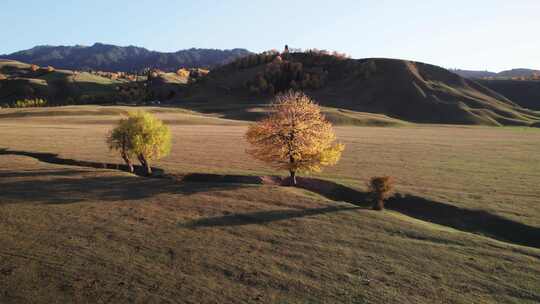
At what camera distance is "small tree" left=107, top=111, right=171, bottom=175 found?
43.5m

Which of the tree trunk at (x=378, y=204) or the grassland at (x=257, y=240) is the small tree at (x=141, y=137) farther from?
the tree trunk at (x=378, y=204)

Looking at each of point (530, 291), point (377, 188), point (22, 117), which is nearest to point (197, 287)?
point (530, 291)

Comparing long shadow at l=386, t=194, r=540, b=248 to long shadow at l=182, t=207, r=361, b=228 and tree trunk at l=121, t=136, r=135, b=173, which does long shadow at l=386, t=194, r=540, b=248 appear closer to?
long shadow at l=182, t=207, r=361, b=228

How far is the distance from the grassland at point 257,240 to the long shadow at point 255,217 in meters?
0.15

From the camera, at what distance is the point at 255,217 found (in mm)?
29469

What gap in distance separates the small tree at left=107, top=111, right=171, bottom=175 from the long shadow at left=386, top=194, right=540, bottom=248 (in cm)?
2591

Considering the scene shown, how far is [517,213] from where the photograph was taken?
3222cm

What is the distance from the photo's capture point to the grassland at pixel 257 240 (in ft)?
62.1

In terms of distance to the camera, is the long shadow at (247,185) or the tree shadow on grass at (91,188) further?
the tree shadow on grass at (91,188)

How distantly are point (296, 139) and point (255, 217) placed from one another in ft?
45.6

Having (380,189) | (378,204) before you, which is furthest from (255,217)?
(380,189)

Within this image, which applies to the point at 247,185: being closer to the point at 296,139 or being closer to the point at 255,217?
the point at 296,139

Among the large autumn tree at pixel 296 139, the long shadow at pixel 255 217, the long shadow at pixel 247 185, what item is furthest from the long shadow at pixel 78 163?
the long shadow at pixel 255 217

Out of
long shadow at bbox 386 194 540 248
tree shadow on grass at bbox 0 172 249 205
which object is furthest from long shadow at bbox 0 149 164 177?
long shadow at bbox 386 194 540 248
